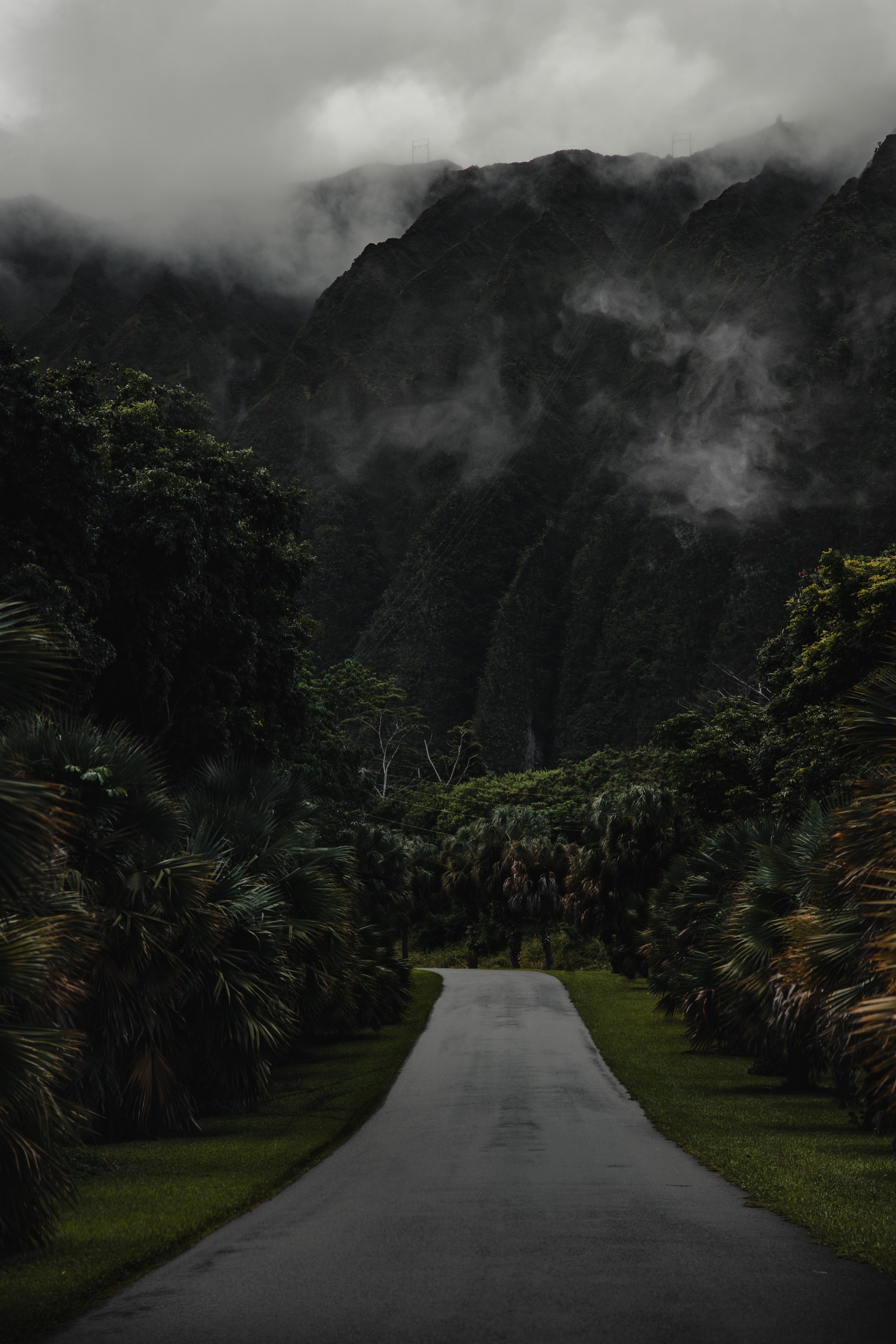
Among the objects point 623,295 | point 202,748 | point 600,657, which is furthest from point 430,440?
point 202,748

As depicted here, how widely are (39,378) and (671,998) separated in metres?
19.5

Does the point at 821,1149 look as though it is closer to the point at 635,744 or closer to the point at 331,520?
the point at 635,744

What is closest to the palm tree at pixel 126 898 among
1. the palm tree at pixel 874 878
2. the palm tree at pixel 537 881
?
the palm tree at pixel 874 878

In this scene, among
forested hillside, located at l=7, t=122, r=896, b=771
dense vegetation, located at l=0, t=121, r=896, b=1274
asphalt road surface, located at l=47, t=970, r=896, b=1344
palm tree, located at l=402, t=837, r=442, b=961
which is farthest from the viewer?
forested hillside, located at l=7, t=122, r=896, b=771

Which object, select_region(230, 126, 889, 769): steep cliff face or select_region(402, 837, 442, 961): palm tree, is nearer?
select_region(402, 837, 442, 961): palm tree

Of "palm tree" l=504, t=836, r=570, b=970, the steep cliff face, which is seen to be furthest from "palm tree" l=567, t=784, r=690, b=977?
the steep cliff face

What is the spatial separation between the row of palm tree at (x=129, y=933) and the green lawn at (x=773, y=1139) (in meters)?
5.47

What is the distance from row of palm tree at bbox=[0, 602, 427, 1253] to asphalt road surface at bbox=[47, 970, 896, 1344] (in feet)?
4.58

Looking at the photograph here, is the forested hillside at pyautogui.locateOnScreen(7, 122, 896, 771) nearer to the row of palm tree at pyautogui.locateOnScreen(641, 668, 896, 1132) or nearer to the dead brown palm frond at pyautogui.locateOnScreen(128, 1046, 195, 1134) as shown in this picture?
the row of palm tree at pyautogui.locateOnScreen(641, 668, 896, 1132)

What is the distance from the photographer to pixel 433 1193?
10016 mm

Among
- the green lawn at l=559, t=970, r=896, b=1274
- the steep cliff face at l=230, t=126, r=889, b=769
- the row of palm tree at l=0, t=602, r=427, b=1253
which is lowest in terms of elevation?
the green lawn at l=559, t=970, r=896, b=1274

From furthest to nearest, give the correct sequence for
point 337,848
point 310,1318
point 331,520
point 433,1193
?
point 331,520, point 337,848, point 433,1193, point 310,1318

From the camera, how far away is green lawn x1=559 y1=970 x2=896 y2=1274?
8727 mm

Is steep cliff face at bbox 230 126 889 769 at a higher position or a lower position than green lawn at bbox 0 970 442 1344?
higher
